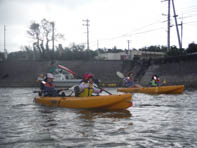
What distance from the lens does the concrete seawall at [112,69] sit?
84.7 feet

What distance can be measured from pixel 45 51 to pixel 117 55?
48.7 ft

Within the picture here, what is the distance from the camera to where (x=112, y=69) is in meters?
34.5

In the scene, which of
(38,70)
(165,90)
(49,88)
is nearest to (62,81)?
(38,70)

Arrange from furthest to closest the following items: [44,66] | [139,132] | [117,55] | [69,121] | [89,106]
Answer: [117,55] < [44,66] < [89,106] < [69,121] < [139,132]

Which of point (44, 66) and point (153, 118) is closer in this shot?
point (153, 118)

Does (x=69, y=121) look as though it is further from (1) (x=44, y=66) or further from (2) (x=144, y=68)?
(1) (x=44, y=66)

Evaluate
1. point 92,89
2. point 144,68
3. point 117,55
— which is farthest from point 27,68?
point 92,89

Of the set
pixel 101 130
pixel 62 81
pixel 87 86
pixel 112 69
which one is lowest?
pixel 101 130

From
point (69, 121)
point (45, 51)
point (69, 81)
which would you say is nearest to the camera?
point (69, 121)

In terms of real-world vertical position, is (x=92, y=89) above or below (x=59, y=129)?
above

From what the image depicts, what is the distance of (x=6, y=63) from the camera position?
37562 millimetres

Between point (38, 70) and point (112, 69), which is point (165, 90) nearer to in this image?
point (112, 69)

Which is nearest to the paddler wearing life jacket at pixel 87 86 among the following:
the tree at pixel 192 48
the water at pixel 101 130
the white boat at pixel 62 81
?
the water at pixel 101 130

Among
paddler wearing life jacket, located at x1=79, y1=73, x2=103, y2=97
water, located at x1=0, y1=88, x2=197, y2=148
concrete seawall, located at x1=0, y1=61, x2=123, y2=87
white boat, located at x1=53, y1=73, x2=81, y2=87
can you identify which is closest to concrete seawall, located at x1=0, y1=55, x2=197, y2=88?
concrete seawall, located at x1=0, y1=61, x2=123, y2=87
